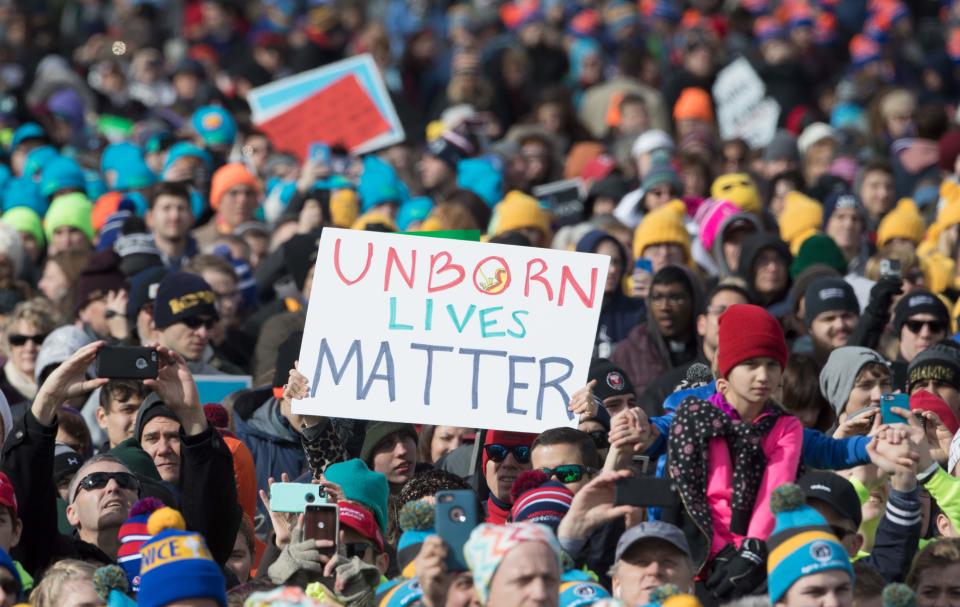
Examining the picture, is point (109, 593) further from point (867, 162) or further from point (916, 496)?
point (867, 162)

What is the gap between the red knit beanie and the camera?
812 centimetres

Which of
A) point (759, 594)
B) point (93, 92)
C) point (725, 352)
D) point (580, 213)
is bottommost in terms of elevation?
point (759, 594)

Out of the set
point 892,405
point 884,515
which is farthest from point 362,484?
point 892,405

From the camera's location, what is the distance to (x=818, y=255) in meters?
13.3

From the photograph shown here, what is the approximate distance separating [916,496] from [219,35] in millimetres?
14972

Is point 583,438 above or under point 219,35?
under

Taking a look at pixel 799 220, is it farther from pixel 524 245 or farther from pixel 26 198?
pixel 26 198

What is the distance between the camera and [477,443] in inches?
384

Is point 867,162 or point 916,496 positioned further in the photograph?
point 867,162

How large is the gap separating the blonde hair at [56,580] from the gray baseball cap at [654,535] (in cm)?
178

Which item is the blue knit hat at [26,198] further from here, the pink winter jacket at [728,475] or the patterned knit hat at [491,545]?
the patterned knit hat at [491,545]

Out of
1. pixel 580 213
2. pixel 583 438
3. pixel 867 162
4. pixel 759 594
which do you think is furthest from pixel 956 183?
pixel 759 594

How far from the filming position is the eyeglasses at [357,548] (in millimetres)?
8586

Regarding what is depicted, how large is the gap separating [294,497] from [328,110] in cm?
920
